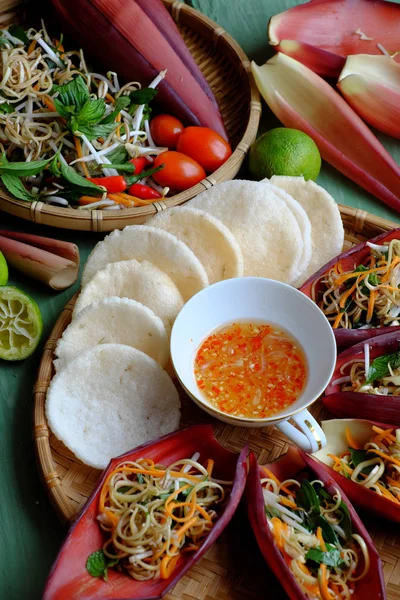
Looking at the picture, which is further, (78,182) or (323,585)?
(78,182)

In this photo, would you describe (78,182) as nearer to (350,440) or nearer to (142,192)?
(142,192)

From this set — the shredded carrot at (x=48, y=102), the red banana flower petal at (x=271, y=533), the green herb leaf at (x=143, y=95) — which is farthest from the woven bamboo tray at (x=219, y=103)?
the red banana flower petal at (x=271, y=533)

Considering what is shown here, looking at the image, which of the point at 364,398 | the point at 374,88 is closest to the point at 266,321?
the point at 364,398

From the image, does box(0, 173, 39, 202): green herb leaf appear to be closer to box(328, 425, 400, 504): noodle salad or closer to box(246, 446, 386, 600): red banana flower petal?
box(246, 446, 386, 600): red banana flower petal

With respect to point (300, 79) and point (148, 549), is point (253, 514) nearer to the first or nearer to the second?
point (148, 549)

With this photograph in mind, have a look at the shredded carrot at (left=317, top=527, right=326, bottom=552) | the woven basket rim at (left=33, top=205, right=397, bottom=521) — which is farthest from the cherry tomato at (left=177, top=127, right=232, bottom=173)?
the shredded carrot at (left=317, top=527, right=326, bottom=552)
